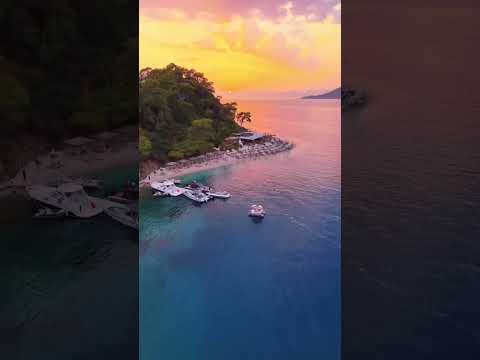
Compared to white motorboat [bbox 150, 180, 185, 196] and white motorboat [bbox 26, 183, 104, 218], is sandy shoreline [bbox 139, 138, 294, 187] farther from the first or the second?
white motorboat [bbox 26, 183, 104, 218]

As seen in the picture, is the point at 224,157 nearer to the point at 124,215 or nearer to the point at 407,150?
the point at 124,215

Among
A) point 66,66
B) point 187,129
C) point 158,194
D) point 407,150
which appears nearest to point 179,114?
point 187,129

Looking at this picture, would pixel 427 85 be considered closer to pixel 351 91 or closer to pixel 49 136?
pixel 351 91

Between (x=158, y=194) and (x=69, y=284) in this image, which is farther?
(x=158, y=194)

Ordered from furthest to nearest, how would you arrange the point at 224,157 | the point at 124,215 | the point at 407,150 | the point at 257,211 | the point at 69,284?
the point at 224,157 < the point at 257,211 < the point at 407,150 < the point at 124,215 < the point at 69,284

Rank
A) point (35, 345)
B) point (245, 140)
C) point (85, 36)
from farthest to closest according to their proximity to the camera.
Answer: point (245, 140) < point (85, 36) < point (35, 345)

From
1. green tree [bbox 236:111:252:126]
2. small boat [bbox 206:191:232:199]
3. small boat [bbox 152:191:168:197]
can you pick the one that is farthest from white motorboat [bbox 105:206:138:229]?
green tree [bbox 236:111:252:126]

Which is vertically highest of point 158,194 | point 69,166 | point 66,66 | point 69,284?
point 66,66

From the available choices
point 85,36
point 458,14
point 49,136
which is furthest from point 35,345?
point 458,14
